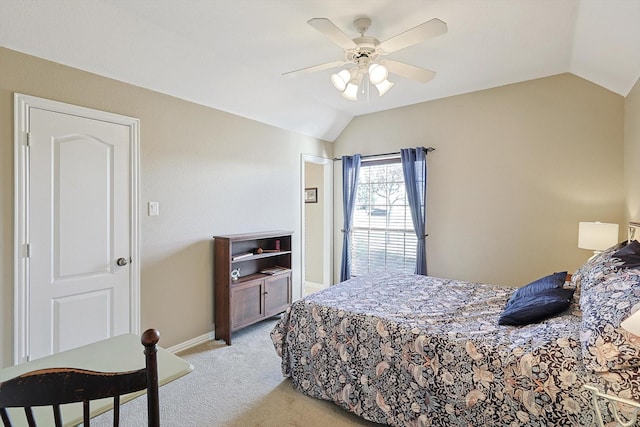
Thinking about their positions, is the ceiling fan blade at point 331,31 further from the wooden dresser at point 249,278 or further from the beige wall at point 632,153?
the beige wall at point 632,153

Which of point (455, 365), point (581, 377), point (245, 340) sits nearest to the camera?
point (581, 377)

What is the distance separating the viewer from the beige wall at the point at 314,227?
17.6 feet

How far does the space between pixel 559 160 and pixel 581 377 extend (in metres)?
2.71

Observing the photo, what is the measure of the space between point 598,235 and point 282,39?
322cm

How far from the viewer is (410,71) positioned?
2.45m

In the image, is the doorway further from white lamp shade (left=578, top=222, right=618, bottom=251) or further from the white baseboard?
white lamp shade (left=578, top=222, right=618, bottom=251)

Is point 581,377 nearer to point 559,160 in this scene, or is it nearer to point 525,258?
point 525,258

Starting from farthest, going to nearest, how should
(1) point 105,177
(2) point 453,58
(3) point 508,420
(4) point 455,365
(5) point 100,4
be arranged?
(2) point 453,58
(1) point 105,177
(5) point 100,4
(4) point 455,365
(3) point 508,420

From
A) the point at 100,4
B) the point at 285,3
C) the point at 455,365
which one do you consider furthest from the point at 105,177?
the point at 455,365

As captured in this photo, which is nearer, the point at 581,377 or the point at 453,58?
the point at 581,377

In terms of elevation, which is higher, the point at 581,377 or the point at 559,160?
the point at 559,160

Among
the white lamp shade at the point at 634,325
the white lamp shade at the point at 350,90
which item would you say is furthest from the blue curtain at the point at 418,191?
the white lamp shade at the point at 634,325

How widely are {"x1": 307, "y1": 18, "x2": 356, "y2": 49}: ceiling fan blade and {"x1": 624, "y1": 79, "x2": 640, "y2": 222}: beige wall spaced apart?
2432 millimetres

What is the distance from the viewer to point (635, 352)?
1.24 metres
